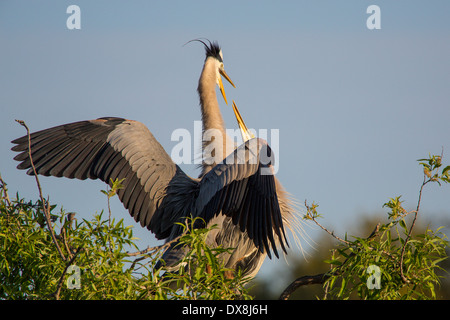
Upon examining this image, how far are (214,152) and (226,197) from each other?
1461 mm

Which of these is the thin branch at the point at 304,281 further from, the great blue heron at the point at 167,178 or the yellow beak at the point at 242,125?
the yellow beak at the point at 242,125

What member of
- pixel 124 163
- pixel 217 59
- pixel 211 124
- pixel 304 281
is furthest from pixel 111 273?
pixel 217 59

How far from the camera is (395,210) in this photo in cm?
336

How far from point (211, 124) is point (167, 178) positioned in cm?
113

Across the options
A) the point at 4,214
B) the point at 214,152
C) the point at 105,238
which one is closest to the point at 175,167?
the point at 214,152

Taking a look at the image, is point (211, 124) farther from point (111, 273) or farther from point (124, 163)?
point (111, 273)

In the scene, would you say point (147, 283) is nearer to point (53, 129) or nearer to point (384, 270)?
point (384, 270)

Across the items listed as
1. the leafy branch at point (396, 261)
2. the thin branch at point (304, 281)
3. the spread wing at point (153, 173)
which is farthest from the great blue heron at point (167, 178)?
the leafy branch at point (396, 261)

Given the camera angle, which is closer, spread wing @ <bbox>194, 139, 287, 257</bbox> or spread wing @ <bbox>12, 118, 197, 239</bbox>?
spread wing @ <bbox>194, 139, 287, 257</bbox>

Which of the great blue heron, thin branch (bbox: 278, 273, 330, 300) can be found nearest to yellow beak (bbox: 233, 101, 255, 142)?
the great blue heron

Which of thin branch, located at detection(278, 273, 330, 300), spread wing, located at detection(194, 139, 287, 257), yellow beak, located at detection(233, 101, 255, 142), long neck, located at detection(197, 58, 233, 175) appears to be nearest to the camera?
thin branch, located at detection(278, 273, 330, 300)

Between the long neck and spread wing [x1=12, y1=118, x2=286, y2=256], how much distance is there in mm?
403

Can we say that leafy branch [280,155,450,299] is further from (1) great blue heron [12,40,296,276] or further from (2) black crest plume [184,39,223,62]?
(2) black crest plume [184,39,223,62]

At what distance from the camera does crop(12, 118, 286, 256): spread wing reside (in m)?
4.79
